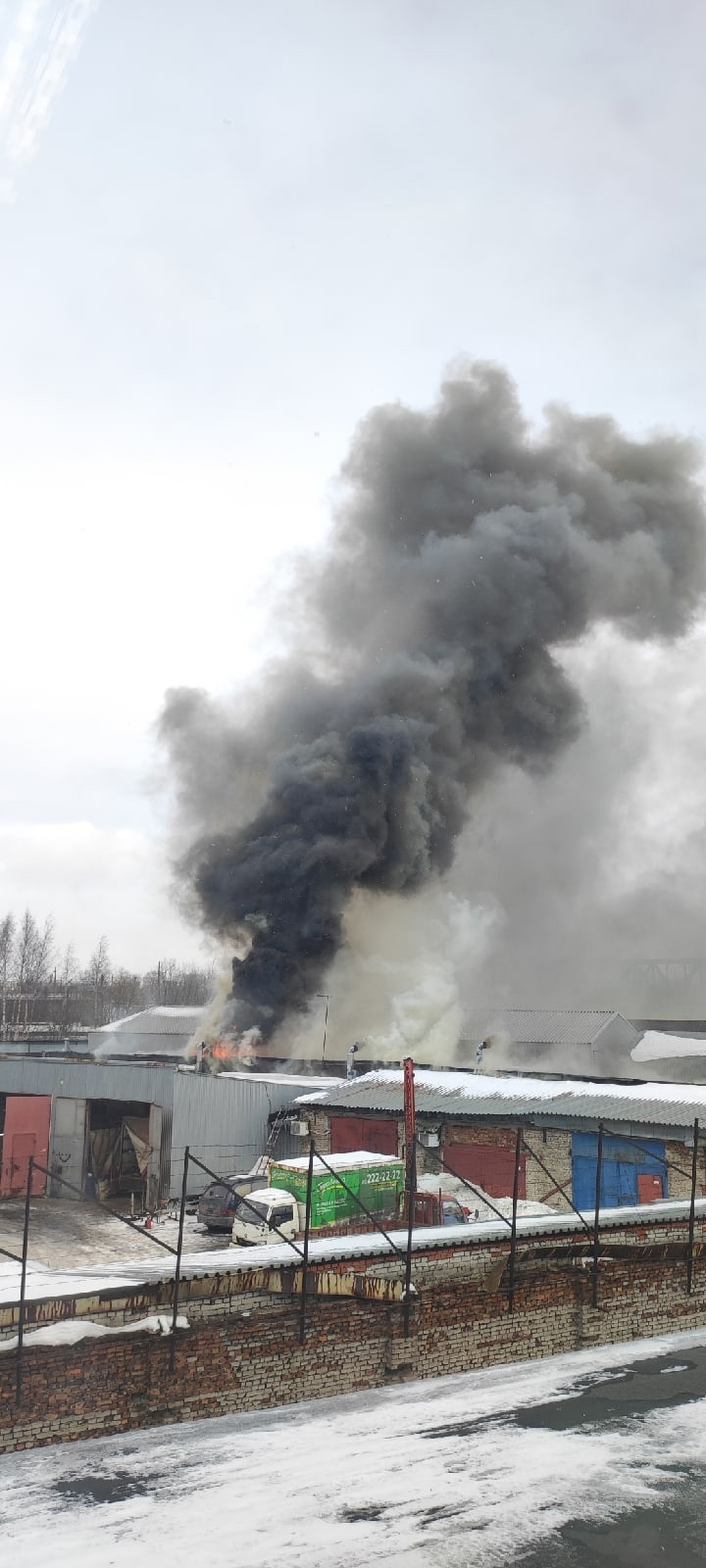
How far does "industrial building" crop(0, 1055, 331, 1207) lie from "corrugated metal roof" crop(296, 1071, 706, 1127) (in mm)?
1850

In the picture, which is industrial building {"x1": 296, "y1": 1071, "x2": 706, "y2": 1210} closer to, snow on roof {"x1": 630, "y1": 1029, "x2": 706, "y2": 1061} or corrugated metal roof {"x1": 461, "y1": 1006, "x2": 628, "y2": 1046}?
snow on roof {"x1": 630, "y1": 1029, "x2": 706, "y2": 1061}

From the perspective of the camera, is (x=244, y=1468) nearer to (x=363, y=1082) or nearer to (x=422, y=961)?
(x=363, y=1082)

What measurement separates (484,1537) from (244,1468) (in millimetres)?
2420

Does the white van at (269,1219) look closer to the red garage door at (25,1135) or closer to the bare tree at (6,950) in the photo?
the red garage door at (25,1135)

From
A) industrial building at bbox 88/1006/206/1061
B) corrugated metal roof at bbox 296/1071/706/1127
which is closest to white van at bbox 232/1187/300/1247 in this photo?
corrugated metal roof at bbox 296/1071/706/1127

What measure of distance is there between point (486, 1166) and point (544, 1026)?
27397 millimetres

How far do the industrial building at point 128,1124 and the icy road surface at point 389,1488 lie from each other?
16.5 meters

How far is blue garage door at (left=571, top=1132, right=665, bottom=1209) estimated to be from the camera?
22812 millimetres

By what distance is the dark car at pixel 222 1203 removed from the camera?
24141 millimetres

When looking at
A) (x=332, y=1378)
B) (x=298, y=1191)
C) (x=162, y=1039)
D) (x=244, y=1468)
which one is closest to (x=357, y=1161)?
(x=298, y=1191)

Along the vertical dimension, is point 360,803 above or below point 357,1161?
above

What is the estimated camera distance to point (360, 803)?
44.7m

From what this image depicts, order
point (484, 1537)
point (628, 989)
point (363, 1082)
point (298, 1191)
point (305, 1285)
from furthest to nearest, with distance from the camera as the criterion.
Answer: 1. point (628, 989)
2. point (363, 1082)
3. point (298, 1191)
4. point (305, 1285)
5. point (484, 1537)

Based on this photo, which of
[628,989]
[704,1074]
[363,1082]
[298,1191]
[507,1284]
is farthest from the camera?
[628,989]
